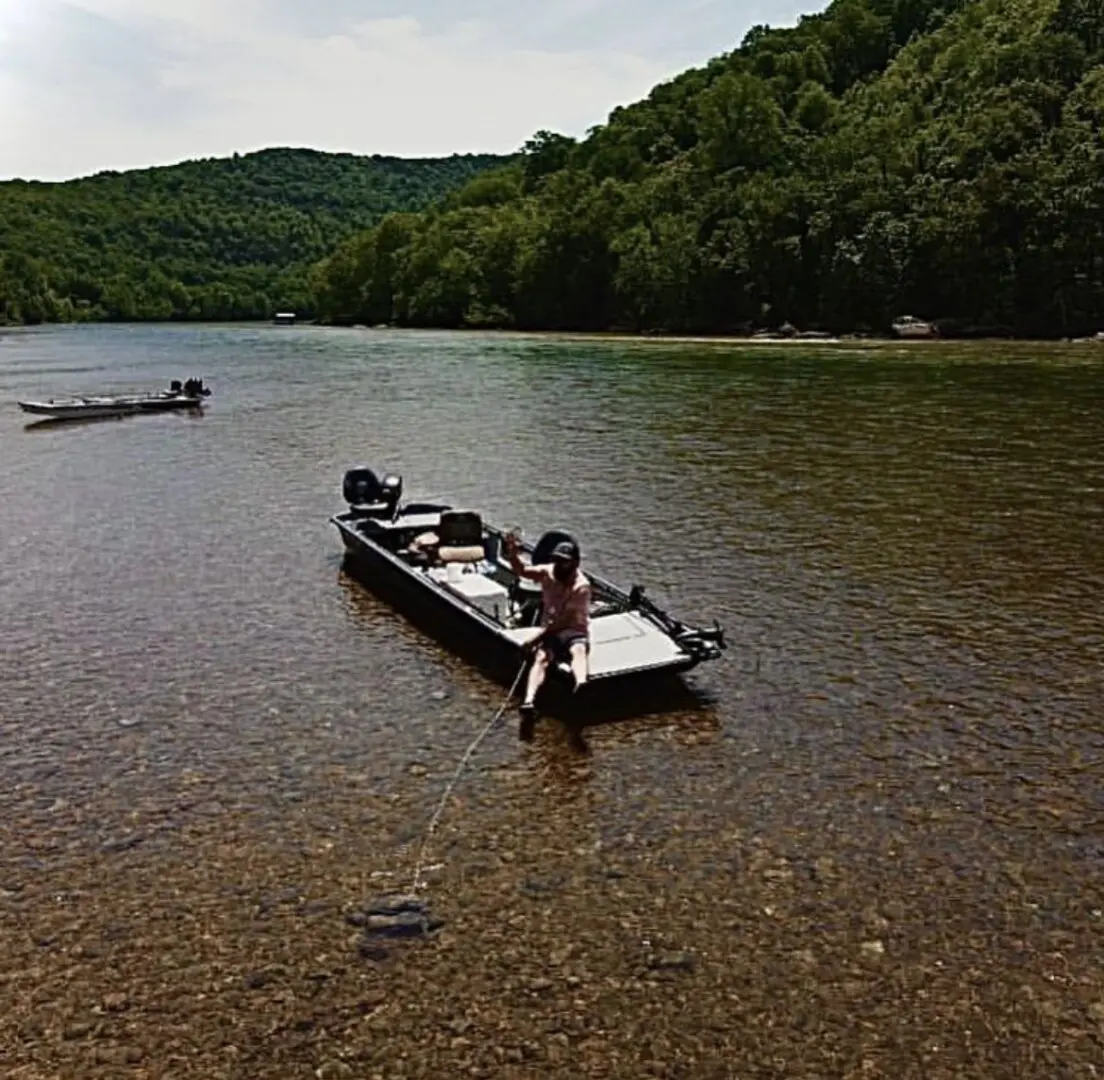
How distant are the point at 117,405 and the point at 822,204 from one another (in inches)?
2638

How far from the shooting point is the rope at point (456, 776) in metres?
8.85

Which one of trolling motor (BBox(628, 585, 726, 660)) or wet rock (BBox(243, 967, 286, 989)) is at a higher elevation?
trolling motor (BBox(628, 585, 726, 660))

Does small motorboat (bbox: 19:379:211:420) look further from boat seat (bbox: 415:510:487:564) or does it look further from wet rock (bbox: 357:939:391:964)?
wet rock (bbox: 357:939:391:964)

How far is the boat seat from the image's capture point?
51.8 ft

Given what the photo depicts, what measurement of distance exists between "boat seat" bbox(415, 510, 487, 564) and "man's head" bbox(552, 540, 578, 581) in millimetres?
3809

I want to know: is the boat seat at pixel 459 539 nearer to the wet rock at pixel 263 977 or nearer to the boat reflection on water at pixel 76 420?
the wet rock at pixel 263 977

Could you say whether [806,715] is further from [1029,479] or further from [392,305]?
[392,305]

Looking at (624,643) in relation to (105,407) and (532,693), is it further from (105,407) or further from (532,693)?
(105,407)

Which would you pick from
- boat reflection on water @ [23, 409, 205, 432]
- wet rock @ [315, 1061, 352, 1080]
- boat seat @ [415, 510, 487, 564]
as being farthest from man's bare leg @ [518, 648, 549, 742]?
boat reflection on water @ [23, 409, 205, 432]

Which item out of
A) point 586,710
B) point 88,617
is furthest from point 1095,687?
point 88,617

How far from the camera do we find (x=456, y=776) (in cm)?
1045

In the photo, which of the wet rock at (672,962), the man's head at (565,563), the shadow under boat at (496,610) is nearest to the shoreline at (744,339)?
the shadow under boat at (496,610)

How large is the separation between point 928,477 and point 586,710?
53.2ft

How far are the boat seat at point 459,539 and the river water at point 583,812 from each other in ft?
4.64
